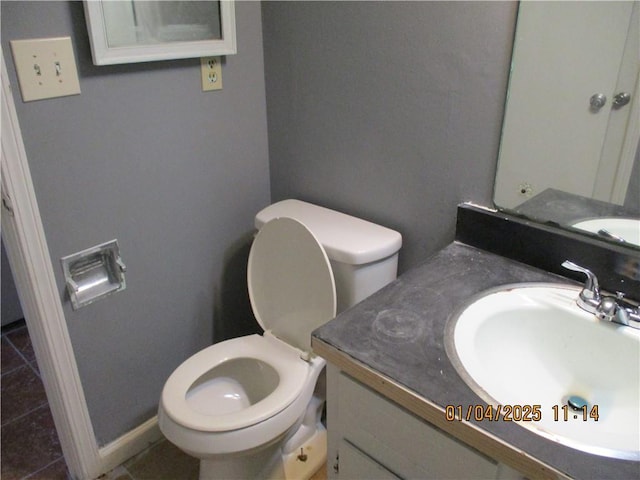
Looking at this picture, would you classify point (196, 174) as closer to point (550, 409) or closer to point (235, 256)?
point (235, 256)

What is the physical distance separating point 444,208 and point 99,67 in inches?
35.9

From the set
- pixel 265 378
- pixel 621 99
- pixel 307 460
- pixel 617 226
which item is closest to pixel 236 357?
pixel 265 378

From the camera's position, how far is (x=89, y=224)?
1336mm

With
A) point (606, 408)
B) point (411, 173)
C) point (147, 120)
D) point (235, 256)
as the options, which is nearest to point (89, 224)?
point (147, 120)

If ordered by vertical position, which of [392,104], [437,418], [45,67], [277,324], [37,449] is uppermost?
[45,67]

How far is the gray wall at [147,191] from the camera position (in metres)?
1.22

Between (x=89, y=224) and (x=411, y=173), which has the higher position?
(x=411, y=173)

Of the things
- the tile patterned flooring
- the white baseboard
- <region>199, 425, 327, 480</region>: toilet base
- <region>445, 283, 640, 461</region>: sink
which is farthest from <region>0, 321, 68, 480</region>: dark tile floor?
<region>445, 283, 640, 461</region>: sink

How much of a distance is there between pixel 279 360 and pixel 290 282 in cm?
22

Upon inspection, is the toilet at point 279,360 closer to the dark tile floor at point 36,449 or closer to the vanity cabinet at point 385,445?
the dark tile floor at point 36,449

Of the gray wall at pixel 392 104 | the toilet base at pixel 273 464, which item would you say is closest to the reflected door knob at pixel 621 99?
the gray wall at pixel 392 104

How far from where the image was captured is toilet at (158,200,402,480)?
127 centimetres

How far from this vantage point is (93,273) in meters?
1.41

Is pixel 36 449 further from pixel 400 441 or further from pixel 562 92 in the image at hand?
pixel 562 92
